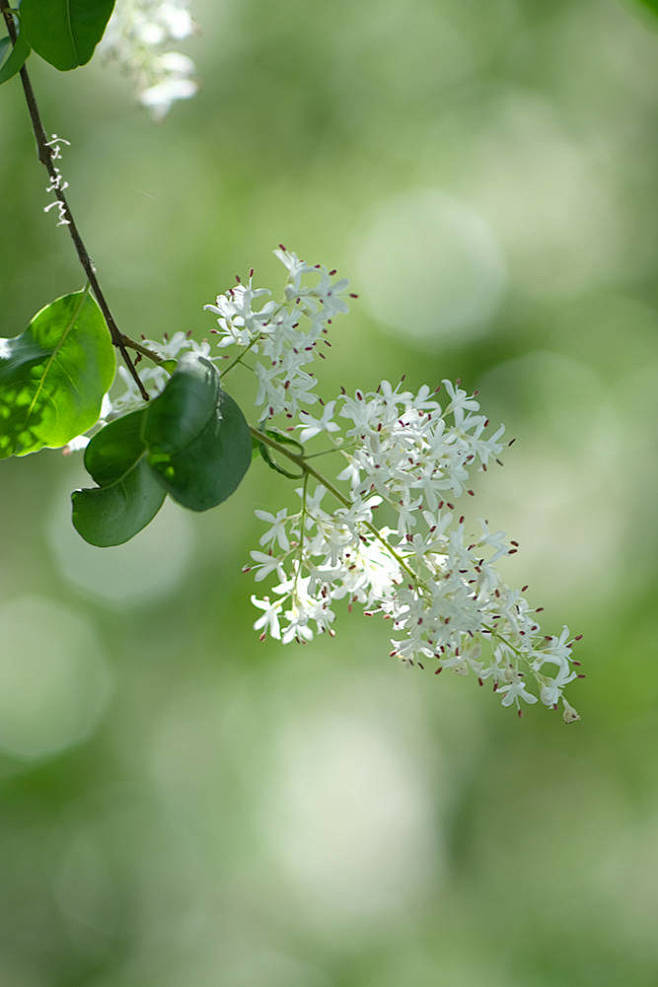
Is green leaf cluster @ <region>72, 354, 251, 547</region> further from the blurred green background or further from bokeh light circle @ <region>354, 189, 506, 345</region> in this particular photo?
bokeh light circle @ <region>354, 189, 506, 345</region>

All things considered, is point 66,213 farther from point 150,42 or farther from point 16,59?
point 150,42

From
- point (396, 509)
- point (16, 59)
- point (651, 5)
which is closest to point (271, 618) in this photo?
point (396, 509)

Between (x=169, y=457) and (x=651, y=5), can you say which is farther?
(x=169, y=457)

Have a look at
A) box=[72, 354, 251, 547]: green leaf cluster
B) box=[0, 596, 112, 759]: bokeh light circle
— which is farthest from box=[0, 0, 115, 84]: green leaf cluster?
box=[0, 596, 112, 759]: bokeh light circle

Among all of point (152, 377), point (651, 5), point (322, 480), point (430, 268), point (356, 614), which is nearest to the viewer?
point (651, 5)

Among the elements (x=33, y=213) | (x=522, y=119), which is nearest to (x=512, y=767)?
(x=522, y=119)

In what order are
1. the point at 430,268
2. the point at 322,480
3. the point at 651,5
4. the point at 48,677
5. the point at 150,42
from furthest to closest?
the point at 48,677 → the point at 430,268 → the point at 150,42 → the point at 322,480 → the point at 651,5

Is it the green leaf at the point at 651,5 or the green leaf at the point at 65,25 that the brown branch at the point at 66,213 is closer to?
the green leaf at the point at 65,25
